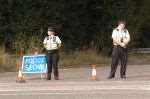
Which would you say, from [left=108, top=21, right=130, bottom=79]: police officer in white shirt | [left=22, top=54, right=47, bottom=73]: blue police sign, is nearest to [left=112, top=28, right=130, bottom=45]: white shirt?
[left=108, top=21, right=130, bottom=79]: police officer in white shirt

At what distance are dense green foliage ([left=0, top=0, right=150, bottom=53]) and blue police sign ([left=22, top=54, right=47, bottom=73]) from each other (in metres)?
7.60

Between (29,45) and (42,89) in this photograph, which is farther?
(29,45)

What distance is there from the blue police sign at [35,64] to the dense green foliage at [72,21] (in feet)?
24.9

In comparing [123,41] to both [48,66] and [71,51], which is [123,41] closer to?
[48,66]

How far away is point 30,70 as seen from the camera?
72.9ft

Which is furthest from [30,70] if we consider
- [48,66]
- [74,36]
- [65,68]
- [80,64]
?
[74,36]

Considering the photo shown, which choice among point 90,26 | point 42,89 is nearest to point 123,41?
point 42,89

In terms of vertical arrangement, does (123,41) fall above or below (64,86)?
above

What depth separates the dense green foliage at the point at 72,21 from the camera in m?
31.9

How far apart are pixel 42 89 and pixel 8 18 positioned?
15.5 metres

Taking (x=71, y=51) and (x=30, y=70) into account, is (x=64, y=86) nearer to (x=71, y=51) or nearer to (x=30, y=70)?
(x=30, y=70)

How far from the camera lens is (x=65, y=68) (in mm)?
27375
